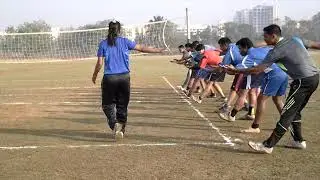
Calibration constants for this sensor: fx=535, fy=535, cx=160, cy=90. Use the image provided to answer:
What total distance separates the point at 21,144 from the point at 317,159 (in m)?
4.61

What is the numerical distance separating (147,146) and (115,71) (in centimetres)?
140

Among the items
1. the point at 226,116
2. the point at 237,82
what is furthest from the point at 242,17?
the point at 226,116

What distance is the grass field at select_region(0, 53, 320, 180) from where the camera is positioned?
6.74m

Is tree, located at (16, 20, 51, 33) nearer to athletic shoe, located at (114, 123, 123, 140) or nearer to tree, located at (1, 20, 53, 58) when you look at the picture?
tree, located at (1, 20, 53, 58)

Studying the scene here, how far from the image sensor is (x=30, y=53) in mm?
39594

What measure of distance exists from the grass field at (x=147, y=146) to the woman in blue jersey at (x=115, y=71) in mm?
435

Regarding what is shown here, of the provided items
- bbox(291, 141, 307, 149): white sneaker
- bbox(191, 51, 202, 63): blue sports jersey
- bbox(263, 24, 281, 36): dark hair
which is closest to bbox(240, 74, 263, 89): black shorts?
bbox(291, 141, 307, 149): white sneaker

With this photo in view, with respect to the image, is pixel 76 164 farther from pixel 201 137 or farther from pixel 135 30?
pixel 135 30

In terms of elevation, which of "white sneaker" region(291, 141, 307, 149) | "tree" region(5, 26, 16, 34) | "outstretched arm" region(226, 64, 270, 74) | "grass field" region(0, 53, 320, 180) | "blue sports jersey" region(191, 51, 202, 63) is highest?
"tree" region(5, 26, 16, 34)

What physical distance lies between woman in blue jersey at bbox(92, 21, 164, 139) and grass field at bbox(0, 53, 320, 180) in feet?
1.43

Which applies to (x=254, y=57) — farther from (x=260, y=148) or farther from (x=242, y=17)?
(x=242, y=17)

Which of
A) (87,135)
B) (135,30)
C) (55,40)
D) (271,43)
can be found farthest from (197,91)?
(55,40)

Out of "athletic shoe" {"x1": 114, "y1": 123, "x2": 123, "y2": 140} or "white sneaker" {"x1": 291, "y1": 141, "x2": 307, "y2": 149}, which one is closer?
"white sneaker" {"x1": 291, "y1": 141, "x2": 307, "y2": 149}

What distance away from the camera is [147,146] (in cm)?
832
